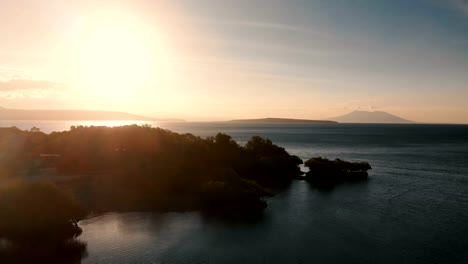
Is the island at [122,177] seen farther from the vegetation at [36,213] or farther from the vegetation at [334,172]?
the vegetation at [334,172]

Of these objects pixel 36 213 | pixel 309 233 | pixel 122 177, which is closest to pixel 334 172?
pixel 309 233

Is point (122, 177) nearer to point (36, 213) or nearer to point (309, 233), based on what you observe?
point (36, 213)

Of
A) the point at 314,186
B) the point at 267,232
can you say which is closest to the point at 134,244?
the point at 267,232

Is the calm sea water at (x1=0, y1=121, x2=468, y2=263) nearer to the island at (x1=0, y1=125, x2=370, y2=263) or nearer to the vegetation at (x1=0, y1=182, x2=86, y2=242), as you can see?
the vegetation at (x1=0, y1=182, x2=86, y2=242)

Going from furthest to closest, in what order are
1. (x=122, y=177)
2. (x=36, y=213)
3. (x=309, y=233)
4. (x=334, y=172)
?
(x=334, y=172), (x=122, y=177), (x=309, y=233), (x=36, y=213)

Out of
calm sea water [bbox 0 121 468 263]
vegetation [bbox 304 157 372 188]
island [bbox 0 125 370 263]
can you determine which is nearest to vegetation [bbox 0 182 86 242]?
island [bbox 0 125 370 263]

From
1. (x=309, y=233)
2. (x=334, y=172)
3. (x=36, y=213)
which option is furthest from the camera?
(x=334, y=172)

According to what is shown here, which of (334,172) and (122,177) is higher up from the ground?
(122,177)

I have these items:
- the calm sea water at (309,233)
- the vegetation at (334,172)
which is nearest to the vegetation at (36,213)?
the calm sea water at (309,233)

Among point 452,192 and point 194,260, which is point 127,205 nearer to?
point 194,260
